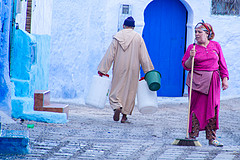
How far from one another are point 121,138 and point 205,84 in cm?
116

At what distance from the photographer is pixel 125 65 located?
773cm

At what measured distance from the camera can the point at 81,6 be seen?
35.9 ft

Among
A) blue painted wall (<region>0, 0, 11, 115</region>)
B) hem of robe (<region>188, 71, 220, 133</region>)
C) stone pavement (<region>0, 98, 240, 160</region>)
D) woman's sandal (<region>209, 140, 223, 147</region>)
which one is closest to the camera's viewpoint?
stone pavement (<region>0, 98, 240, 160</region>)

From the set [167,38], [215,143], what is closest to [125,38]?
[215,143]

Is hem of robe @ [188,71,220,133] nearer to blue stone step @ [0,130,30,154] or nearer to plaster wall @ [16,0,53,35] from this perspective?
blue stone step @ [0,130,30,154]

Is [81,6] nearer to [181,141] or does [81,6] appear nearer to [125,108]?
[125,108]

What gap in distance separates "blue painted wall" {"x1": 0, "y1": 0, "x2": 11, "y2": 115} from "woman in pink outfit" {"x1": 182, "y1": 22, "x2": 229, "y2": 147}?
232 cm

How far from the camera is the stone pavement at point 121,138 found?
14.3ft

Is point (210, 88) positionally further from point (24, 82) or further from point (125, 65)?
point (24, 82)

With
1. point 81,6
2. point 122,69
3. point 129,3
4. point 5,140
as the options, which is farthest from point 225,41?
point 5,140

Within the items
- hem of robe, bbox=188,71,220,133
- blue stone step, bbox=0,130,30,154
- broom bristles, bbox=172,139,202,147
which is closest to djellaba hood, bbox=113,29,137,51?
hem of robe, bbox=188,71,220,133

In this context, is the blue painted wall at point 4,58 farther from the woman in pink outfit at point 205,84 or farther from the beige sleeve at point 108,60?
the woman in pink outfit at point 205,84

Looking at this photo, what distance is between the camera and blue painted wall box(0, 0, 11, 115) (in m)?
6.11

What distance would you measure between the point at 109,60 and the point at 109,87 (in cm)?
44
